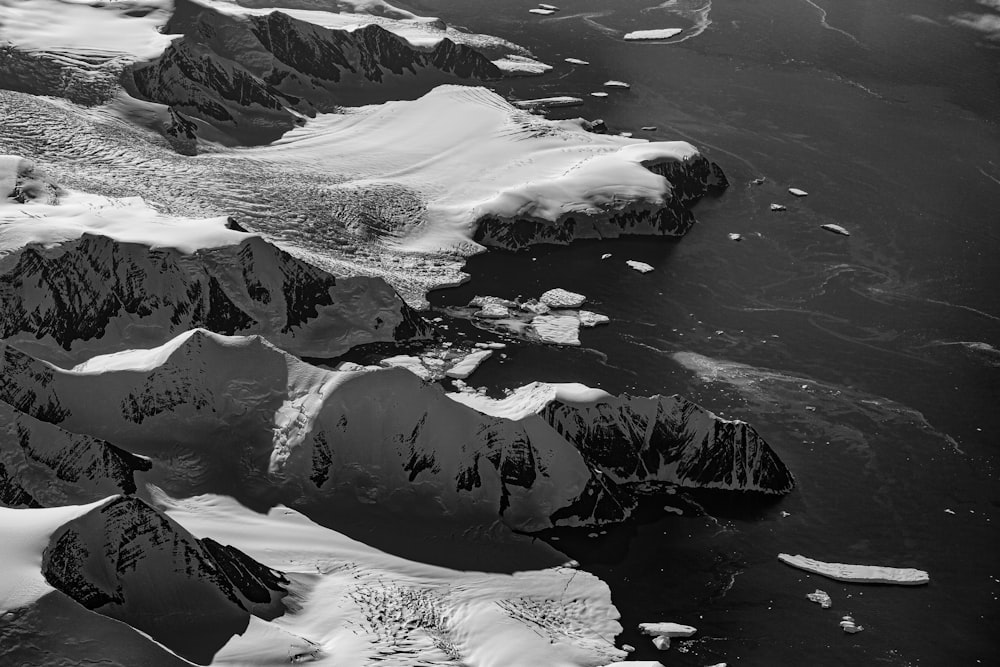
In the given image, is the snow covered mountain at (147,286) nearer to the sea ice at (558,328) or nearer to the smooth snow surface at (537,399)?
the sea ice at (558,328)

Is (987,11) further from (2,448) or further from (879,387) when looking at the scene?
(2,448)

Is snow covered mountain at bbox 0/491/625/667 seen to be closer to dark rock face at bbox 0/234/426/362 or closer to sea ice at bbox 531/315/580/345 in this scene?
dark rock face at bbox 0/234/426/362

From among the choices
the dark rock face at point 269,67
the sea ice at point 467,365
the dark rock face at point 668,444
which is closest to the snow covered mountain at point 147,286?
the sea ice at point 467,365

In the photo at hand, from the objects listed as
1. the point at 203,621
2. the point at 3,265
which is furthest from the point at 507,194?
the point at 203,621

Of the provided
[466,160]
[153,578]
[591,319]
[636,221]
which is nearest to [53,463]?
[153,578]

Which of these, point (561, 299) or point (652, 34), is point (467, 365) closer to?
point (561, 299)
